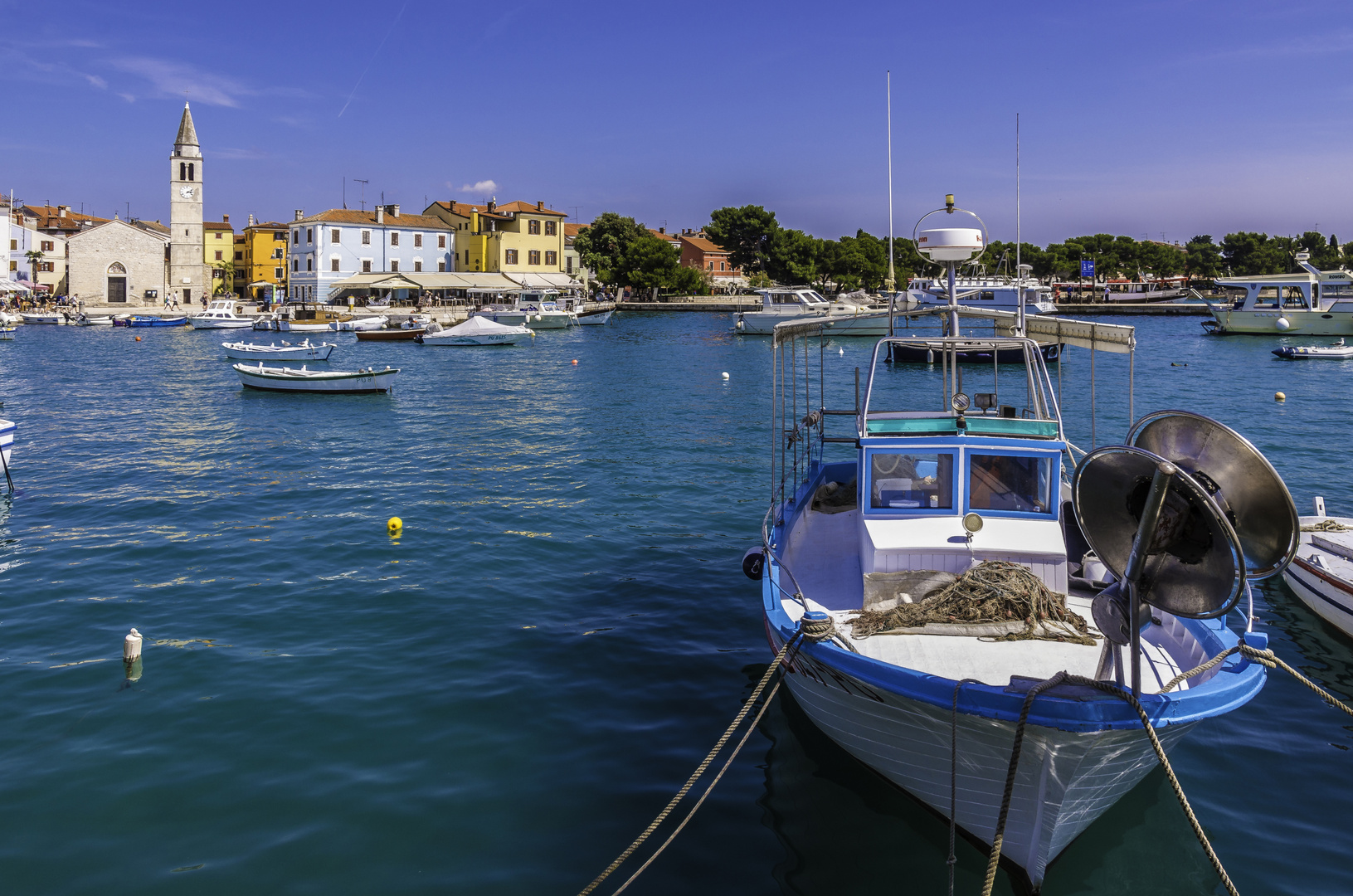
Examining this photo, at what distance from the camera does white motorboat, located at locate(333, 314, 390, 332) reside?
74938mm

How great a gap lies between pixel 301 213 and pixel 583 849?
379ft

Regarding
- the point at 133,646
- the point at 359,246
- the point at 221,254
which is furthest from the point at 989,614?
the point at 221,254

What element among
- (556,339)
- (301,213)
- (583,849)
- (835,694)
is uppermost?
(301,213)

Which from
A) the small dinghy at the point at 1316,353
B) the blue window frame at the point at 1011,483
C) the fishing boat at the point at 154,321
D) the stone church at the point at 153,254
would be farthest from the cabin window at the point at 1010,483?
the stone church at the point at 153,254

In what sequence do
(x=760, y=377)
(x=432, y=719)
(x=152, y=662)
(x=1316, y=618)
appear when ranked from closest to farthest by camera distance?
(x=432, y=719)
(x=152, y=662)
(x=1316, y=618)
(x=760, y=377)

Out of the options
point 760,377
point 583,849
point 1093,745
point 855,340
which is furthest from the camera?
point 855,340

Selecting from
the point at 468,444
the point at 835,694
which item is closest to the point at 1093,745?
the point at 835,694

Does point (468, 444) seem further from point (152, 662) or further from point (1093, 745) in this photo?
point (1093, 745)

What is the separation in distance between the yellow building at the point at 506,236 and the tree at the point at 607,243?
4.95 m

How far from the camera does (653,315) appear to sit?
369ft

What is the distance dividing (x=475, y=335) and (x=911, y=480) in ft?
193

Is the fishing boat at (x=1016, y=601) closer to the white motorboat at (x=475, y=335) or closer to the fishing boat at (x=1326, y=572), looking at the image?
the fishing boat at (x=1326, y=572)

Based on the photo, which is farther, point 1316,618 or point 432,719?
point 1316,618

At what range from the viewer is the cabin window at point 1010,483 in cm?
970
